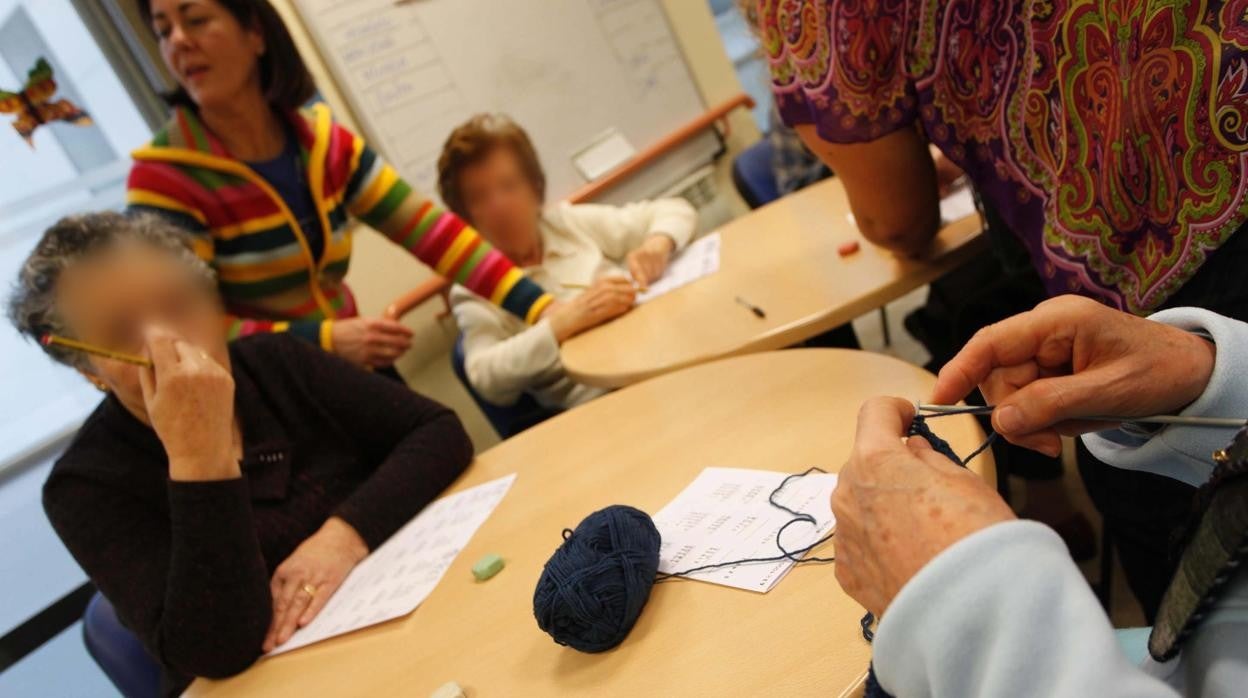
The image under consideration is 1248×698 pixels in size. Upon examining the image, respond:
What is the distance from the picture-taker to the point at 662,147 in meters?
3.22

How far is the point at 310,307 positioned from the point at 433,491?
75 cm

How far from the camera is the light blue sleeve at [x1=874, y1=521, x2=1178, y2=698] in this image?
37 cm

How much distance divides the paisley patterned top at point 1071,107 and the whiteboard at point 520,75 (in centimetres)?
174

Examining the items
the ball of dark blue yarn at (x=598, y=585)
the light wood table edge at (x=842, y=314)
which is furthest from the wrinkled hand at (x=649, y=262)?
the ball of dark blue yarn at (x=598, y=585)

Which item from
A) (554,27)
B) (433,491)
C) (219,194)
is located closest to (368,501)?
(433,491)

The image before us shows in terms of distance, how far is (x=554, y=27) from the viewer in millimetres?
2982

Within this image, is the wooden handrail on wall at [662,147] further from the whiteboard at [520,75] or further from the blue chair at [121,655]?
the blue chair at [121,655]

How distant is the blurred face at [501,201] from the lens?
215 centimetres

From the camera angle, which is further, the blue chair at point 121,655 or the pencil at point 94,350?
the blue chair at point 121,655

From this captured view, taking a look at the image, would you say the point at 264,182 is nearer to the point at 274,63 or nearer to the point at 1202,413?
the point at 274,63

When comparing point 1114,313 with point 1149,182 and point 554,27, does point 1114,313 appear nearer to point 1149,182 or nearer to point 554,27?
point 1149,182

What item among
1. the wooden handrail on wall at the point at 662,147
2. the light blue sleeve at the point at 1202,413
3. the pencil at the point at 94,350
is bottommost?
the wooden handrail on wall at the point at 662,147

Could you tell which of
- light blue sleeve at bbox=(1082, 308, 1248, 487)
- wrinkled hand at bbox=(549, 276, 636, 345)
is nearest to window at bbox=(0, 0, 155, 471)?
wrinkled hand at bbox=(549, 276, 636, 345)

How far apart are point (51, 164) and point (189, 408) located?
4.69 feet
